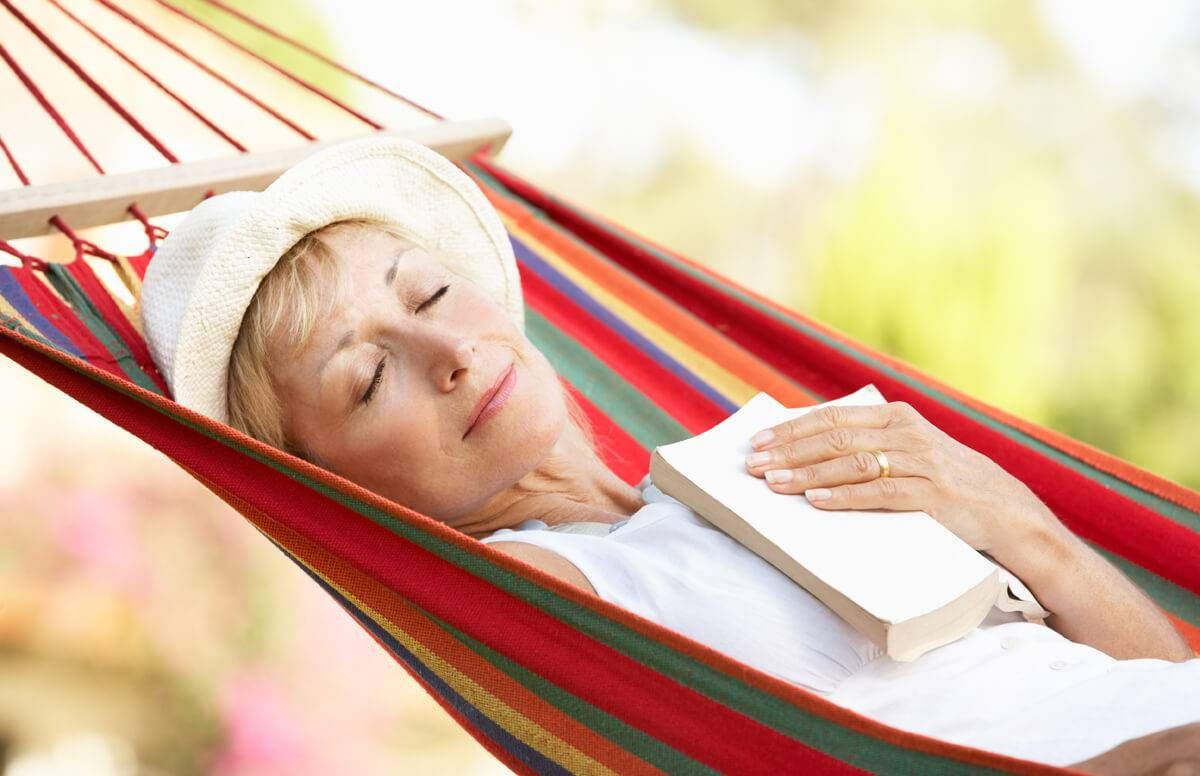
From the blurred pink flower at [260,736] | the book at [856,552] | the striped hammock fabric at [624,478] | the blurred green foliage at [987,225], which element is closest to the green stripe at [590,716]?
the striped hammock fabric at [624,478]

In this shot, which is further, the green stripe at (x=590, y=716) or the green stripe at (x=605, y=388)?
the green stripe at (x=605, y=388)

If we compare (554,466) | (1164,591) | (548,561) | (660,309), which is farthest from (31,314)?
(1164,591)

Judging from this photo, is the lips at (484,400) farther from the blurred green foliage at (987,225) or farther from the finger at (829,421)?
the blurred green foliage at (987,225)

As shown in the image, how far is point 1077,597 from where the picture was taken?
1.78 metres

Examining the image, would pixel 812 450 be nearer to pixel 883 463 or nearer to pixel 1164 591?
pixel 883 463

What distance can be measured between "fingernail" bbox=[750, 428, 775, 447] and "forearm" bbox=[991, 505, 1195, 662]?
359mm

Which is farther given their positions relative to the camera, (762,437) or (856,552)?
(762,437)

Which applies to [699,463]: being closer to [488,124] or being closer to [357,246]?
[357,246]

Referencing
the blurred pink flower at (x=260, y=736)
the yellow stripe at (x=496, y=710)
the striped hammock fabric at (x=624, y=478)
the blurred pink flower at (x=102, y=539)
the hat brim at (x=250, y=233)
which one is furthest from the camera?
the blurred pink flower at (x=102, y=539)

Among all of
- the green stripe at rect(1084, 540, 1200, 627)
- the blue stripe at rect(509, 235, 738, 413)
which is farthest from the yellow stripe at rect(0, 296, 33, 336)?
the green stripe at rect(1084, 540, 1200, 627)

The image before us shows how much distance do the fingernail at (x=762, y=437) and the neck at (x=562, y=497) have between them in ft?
1.22

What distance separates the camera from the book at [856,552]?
1485 mm

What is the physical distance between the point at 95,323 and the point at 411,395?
66 centimetres

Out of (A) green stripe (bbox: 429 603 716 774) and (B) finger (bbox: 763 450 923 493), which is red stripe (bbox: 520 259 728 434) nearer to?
(B) finger (bbox: 763 450 923 493)
